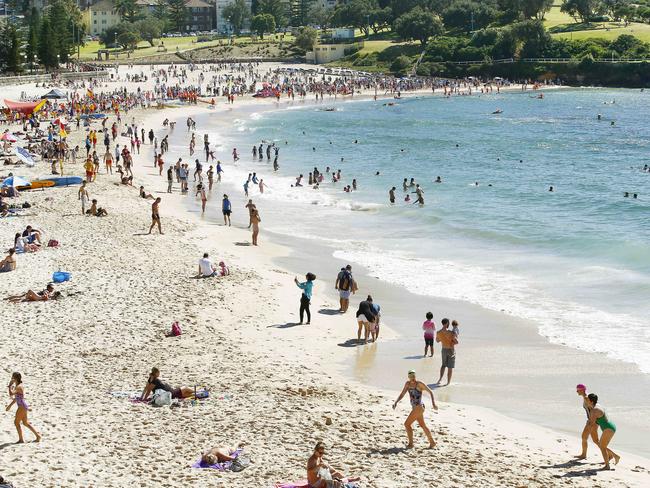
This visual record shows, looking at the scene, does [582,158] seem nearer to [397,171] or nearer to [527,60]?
[397,171]

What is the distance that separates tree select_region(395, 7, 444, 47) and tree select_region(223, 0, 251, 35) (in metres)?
39.5

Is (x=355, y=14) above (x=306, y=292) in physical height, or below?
above

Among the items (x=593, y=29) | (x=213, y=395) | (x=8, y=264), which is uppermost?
(x=593, y=29)

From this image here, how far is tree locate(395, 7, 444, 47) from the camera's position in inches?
4780

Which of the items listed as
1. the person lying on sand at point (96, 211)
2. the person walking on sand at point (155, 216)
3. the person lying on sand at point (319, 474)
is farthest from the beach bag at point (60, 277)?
the person lying on sand at point (319, 474)

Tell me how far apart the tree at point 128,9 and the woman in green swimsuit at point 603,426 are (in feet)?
489

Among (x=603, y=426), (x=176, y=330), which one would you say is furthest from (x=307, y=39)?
(x=603, y=426)

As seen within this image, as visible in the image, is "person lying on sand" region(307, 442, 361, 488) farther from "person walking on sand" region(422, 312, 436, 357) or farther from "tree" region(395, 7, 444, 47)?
"tree" region(395, 7, 444, 47)

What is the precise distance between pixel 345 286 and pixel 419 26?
108m

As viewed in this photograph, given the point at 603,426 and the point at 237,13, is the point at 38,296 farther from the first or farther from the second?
the point at 237,13

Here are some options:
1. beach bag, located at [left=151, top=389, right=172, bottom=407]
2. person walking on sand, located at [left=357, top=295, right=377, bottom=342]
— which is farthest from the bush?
beach bag, located at [left=151, top=389, right=172, bottom=407]

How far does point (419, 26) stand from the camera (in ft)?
398

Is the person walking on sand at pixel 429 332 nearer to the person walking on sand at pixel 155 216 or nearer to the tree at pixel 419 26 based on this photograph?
the person walking on sand at pixel 155 216

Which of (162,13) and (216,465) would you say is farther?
(162,13)
